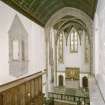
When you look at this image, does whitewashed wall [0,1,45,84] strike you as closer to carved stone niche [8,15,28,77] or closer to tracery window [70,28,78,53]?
carved stone niche [8,15,28,77]

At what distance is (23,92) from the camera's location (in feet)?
21.7

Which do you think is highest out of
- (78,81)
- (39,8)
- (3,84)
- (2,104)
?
(39,8)

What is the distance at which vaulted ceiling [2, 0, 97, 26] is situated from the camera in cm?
637

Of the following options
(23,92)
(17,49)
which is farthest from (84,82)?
(17,49)

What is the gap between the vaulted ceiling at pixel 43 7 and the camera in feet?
20.9

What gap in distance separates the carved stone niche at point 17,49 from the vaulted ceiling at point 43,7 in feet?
1.78

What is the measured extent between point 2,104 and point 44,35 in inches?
199

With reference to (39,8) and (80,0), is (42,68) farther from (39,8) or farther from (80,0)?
(80,0)

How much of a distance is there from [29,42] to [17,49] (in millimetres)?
1160

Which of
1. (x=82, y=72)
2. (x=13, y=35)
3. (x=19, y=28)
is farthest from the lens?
(x=82, y=72)

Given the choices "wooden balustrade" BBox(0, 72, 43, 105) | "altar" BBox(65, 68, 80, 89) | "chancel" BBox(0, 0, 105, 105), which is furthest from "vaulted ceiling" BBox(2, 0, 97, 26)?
"altar" BBox(65, 68, 80, 89)

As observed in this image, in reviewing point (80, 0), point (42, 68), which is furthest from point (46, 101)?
point (80, 0)

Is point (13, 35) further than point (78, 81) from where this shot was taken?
No

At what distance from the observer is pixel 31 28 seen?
793 cm
